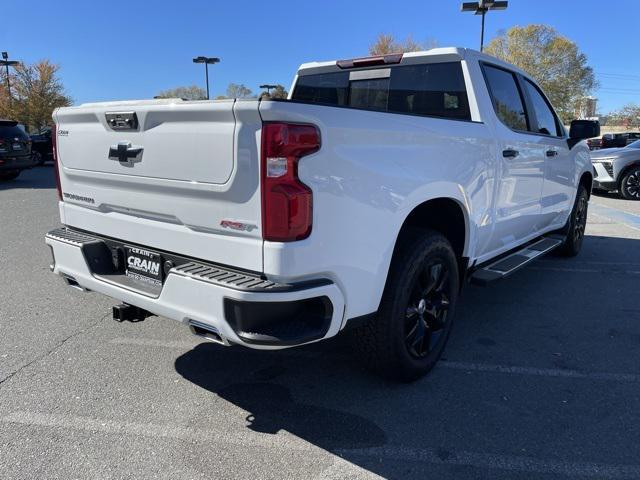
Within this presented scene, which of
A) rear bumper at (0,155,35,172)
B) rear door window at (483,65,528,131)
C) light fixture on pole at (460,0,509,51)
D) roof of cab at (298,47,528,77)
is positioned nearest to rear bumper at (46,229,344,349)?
roof of cab at (298,47,528,77)

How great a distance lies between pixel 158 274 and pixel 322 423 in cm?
119

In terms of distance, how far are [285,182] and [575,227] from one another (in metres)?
5.42

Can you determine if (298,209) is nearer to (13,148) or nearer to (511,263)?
(511,263)

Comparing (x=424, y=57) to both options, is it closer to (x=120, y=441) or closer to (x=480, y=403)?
(x=480, y=403)

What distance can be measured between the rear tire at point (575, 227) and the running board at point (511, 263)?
2.87ft

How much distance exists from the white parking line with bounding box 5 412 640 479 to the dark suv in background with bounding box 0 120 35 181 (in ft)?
44.4

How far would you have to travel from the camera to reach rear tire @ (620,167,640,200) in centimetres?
1248

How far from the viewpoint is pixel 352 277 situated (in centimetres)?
248

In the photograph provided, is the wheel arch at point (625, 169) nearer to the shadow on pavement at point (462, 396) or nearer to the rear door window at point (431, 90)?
the shadow on pavement at point (462, 396)

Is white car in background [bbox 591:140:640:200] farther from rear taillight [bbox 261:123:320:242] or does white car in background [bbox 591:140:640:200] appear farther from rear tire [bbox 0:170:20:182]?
rear tire [bbox 0:170:20:182]

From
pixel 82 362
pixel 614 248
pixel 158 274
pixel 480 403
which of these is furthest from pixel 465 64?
pixel 614 248

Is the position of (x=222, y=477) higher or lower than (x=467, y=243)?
lower

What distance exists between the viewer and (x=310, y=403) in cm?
300

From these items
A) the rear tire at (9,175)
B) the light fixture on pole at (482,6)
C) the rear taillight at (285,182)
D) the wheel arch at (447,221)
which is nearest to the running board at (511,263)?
the wheel arch at (447,221)
